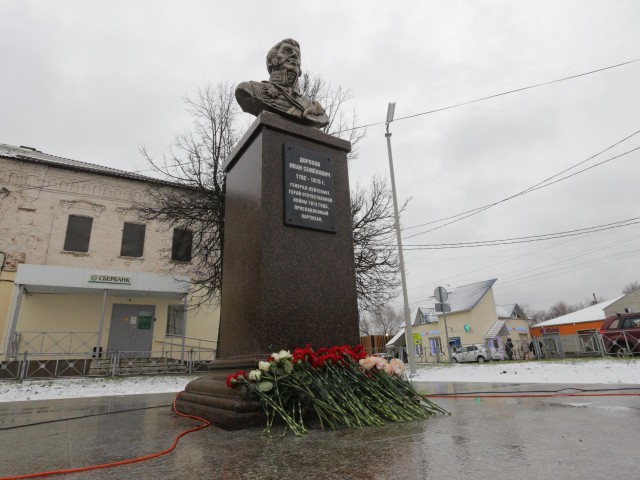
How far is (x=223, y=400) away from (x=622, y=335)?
14.7 metres

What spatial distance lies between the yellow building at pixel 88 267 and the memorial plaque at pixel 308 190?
1194 cm

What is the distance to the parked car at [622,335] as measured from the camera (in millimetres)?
12258

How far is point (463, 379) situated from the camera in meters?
8.73

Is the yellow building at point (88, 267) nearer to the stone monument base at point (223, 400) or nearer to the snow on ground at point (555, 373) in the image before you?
the snow on ground at point (555, 373)

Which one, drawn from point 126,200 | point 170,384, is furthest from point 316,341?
point 126,200

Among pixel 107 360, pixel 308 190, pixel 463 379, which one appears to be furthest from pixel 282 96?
pixel 107 360

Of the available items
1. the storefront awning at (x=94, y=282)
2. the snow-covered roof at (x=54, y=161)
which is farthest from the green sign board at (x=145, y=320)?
the snow-covered roof at (x=54, y=161)

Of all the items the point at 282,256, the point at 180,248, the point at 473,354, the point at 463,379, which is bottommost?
the point at 463,379

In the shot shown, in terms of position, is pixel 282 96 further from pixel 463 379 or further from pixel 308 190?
pixel 463 379

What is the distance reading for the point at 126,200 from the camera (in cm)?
1806

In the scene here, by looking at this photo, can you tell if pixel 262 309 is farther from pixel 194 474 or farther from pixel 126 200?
pixel 126 200

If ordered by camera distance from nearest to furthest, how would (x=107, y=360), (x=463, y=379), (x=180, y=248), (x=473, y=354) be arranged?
1. (x=463, y=379)
2. (x=107, y=360)
3. (x=180, y=248)
4. (x=473, y=354)

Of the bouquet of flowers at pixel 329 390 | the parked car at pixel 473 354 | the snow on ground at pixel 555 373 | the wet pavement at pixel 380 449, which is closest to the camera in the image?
the wet pavement at pixel 380 449

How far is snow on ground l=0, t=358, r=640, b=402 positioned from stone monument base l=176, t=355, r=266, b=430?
581cm
